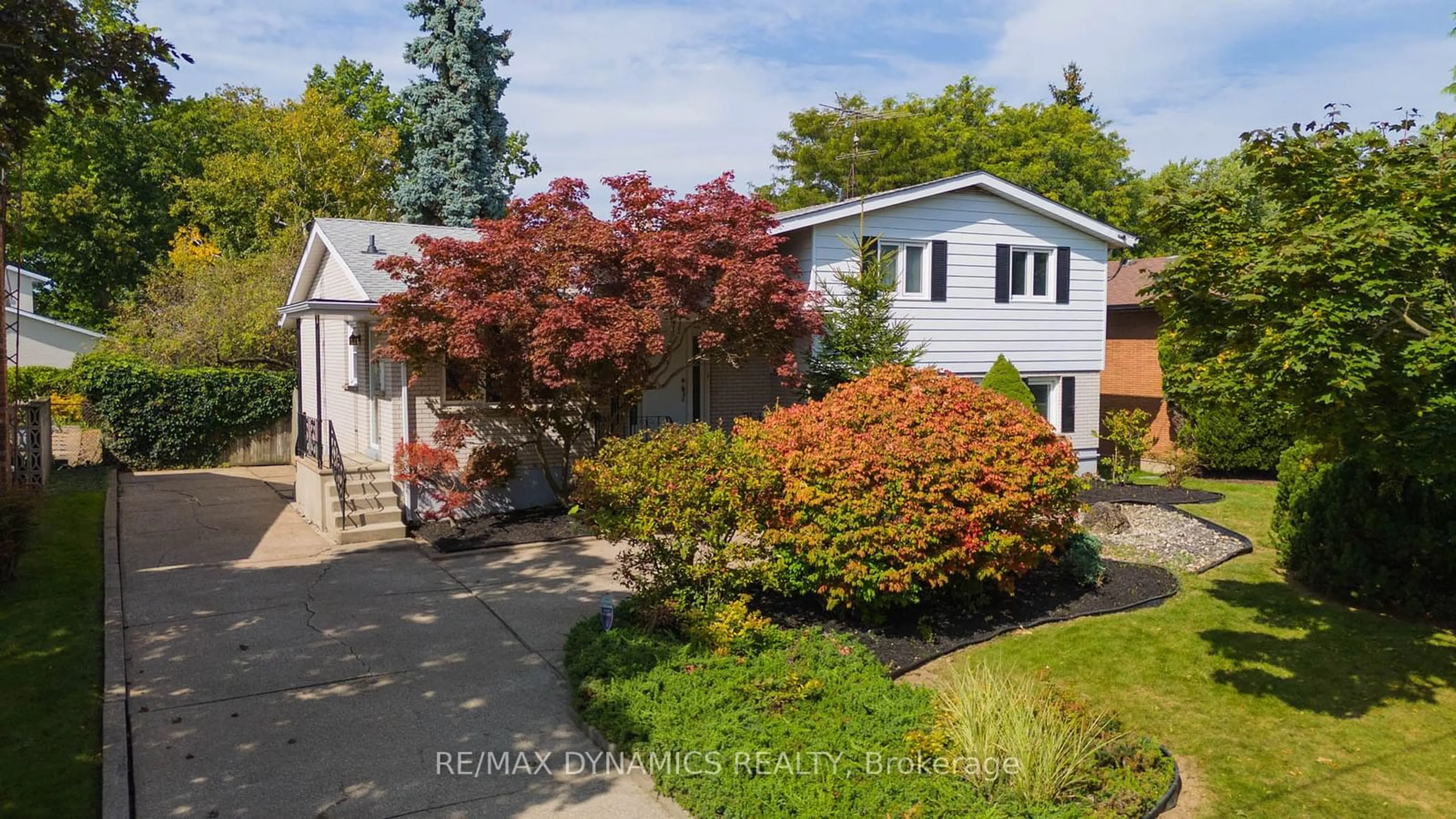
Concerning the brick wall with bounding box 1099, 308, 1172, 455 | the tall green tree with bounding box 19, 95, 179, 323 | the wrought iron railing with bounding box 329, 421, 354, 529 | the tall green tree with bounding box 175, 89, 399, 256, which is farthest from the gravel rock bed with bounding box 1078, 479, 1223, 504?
the tall green tree with bounding box 19, 95, 179, 323

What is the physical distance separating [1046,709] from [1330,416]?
3.07 metres

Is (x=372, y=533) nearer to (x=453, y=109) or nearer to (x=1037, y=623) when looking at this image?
(x=1037, y=623)

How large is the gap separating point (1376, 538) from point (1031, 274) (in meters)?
9.61

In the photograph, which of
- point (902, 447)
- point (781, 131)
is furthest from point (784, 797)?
point (781, 131)

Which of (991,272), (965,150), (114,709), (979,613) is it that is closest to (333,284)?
(114,709)

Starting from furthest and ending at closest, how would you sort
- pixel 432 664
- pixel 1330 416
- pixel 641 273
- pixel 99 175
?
pixel 99 175 → pixel 641 273 → pixel 432 664 → pixel 1330 416

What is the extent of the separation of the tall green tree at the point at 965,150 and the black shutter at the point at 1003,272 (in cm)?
1718

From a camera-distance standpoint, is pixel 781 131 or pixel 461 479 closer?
pixel 461 479

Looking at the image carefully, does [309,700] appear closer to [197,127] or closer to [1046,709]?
[1046,709]

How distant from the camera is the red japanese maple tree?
501 inches

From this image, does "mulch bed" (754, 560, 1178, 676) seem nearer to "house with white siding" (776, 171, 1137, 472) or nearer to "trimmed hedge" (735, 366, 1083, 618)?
"trimmed hedge" (735, 366, 1083, 618)

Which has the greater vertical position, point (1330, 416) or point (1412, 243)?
point (1412, 243)

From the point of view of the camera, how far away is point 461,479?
14.3m

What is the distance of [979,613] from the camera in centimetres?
962
